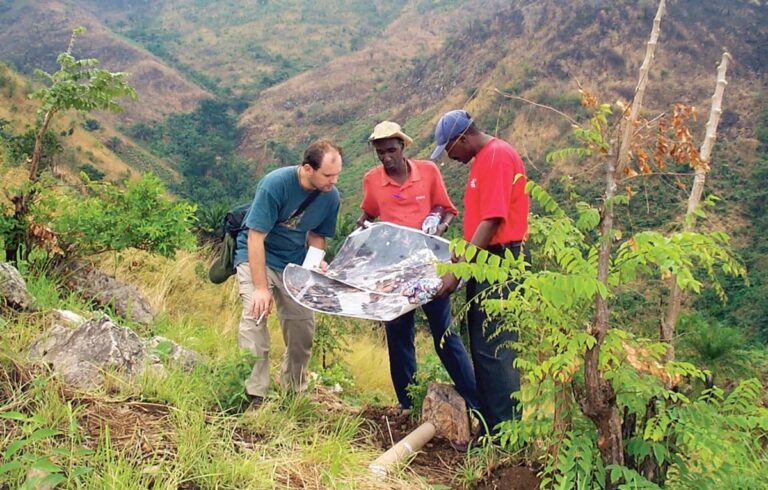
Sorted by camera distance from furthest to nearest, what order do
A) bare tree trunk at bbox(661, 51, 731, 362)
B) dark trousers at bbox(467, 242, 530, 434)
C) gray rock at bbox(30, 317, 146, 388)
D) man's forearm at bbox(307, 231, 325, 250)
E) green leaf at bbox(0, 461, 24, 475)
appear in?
man's forearm at bbox(307, 231, 325, 250) → dark trousers at bbox(467, 242, 530, 434) → gray rock at bbox(30, 317, 146, 388) → bare tree trunk at bbox(661, 51, 731, 362) → green leaf at bbox(0, 461, 24, 475)

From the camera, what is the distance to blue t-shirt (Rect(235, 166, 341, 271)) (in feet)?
10.5

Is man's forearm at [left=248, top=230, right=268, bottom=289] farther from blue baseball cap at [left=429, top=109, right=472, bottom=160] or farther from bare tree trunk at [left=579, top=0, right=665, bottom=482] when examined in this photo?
bare tree trunk at [left=579, top=0, right=665, bottom=482]

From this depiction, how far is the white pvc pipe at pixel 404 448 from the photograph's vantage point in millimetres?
2623

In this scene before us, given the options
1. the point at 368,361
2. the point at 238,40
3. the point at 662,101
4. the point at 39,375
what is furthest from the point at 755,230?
the point at 238,40

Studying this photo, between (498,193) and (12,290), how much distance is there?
2595 millimetres

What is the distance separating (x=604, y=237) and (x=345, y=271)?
1679 mm

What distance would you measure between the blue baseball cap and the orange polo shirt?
53cm

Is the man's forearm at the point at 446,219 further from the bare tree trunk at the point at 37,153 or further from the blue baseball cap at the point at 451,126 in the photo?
the bare tree trunk at the point at 37,153

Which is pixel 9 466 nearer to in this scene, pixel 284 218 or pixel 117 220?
pixel 284 218

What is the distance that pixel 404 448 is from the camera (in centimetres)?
292

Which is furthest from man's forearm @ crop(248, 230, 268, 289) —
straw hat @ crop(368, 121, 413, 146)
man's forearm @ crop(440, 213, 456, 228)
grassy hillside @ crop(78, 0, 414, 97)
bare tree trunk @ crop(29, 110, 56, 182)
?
→ grassy hillside @ crop(78, 0, 414, 97)

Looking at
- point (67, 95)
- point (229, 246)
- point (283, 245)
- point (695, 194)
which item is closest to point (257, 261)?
point (283, 245)

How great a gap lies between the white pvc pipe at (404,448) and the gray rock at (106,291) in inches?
86.5

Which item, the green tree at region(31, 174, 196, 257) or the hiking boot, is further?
the green tree at region(31, 174, 196, 257)
